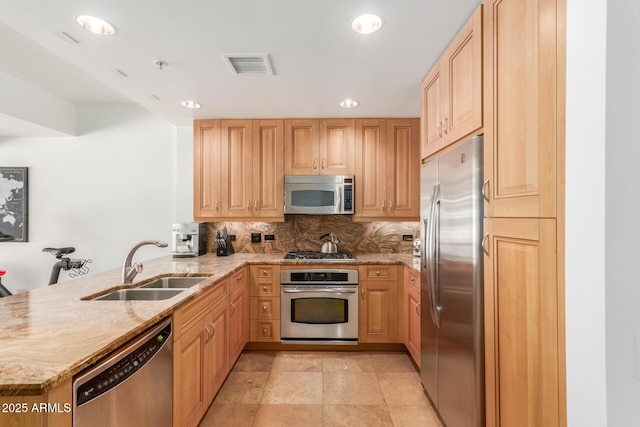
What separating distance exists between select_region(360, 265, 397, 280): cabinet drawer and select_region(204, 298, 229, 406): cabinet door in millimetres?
1330

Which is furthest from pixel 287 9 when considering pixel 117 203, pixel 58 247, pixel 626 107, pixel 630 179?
pixel 58 247

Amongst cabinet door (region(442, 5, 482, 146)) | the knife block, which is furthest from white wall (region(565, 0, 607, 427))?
the knife block

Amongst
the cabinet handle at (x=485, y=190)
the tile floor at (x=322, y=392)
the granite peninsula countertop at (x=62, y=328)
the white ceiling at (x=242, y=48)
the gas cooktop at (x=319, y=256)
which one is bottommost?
the tile floor at (x=322, y=392)

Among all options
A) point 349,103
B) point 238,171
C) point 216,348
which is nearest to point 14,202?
point 238,171

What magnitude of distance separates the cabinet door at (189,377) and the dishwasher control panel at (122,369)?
188 mm

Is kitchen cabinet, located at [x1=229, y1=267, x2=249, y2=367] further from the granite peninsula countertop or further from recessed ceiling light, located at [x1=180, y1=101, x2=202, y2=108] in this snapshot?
recessed ceiling light, located at [x1=180, y1=101, x2=202, y2=108]

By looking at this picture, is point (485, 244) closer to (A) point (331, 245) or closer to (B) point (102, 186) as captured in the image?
(A) point (331, 245)

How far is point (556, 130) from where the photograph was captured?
39.3 inches

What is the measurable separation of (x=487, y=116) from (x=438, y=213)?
63cm

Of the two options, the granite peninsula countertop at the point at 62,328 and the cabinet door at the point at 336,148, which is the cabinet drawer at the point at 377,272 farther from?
the granite peninsula countertop at the point at 62,328

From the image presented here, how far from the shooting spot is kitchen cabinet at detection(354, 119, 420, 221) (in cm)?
334

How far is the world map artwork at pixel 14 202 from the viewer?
3.76m

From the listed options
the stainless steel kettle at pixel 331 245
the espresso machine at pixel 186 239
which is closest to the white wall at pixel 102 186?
the espresso machine at pixel 186 239

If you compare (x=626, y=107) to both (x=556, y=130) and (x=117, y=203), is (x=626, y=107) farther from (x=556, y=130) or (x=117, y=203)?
(x=117, y=203)
